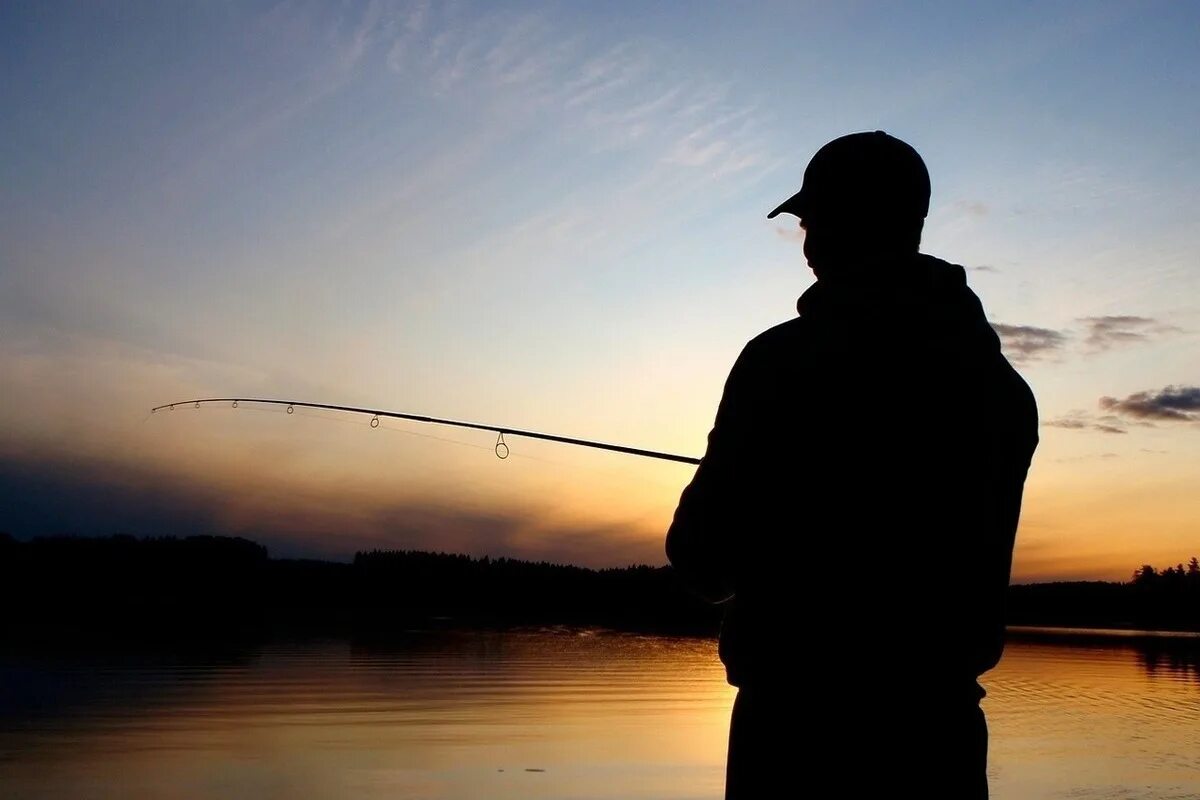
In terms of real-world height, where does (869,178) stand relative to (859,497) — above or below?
above

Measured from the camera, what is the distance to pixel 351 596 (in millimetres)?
59188

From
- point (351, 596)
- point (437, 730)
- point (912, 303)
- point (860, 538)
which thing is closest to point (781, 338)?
point (912, 303)

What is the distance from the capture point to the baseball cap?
179cm

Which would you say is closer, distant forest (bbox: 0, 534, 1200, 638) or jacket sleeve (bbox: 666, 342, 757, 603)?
jacket sleeve (bbox: 666, 342, 757, 603)

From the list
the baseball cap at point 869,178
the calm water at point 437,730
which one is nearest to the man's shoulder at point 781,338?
the baseball cap at point 869,178

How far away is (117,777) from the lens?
28.2 ft

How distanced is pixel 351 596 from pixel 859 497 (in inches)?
2366

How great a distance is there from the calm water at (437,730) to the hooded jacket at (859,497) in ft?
24.0

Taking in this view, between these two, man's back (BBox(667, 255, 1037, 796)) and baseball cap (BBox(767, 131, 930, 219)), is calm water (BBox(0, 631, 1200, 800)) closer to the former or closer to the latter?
man's back (BBox(667, 255, 1037, 796))

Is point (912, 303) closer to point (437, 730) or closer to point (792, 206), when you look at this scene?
point (792, 206)

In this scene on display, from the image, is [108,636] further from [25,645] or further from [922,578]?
[922,578]

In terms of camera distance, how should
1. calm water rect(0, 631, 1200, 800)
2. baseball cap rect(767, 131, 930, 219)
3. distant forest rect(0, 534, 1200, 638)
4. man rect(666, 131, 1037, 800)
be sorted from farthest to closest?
distant forest rect(0, 534, 1200, 638) → calm water rect(0, 631, 1200, 800) → baseball cap rect(767, 131, 930, 219) → man rect(666, 131, 1037, 800)

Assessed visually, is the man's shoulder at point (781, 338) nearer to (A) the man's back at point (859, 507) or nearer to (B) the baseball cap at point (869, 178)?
(A) the man's back at point (859, 507)

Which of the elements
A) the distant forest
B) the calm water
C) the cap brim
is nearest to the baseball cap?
the cap brim
